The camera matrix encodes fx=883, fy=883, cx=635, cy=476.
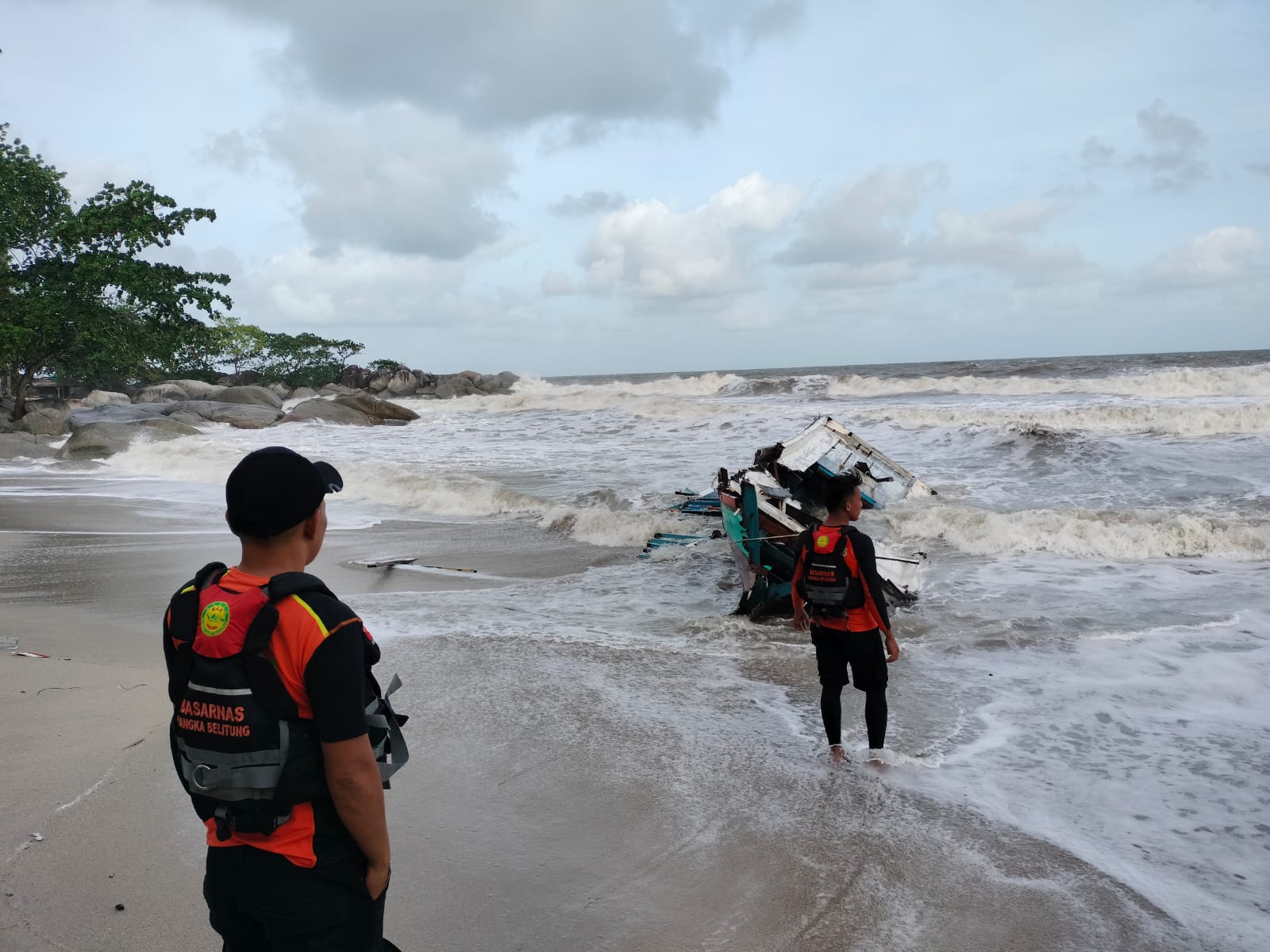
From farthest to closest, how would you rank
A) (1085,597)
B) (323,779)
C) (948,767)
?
(1085,597)
(948,767)
(323,779)

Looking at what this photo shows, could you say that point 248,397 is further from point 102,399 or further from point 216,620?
point 216,620

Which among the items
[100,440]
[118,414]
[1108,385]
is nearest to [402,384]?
[118,414]

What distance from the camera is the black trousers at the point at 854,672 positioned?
4.66 metres

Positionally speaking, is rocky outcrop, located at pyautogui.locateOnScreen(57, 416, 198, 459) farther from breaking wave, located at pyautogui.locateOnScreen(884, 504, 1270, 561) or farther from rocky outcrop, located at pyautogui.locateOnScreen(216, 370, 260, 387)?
rocky outcrop, located at pyautogui.locateOnScreen(216, 370, 260, 387)

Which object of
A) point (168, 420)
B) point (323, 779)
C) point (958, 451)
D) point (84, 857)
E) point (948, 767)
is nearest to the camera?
point (323, 779)

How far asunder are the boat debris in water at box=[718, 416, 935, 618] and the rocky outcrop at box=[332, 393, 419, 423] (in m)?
26.9

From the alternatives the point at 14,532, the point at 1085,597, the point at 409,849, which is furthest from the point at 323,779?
the point at 14,532

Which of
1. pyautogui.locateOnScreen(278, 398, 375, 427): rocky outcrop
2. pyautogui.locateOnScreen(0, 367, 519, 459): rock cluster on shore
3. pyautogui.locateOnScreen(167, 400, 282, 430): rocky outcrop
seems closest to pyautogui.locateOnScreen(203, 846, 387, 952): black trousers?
pyautogui.locateOnScreen(0, 367, 519, 459): rock cluster on shore

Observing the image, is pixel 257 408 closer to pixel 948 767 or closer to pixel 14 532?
pixel 14 532

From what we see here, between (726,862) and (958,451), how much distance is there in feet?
56.2

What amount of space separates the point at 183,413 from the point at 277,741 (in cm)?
3357

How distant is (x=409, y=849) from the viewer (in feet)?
12.1

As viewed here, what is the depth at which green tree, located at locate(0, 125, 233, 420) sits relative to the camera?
2278 centimetres

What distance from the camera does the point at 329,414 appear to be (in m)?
33.9
